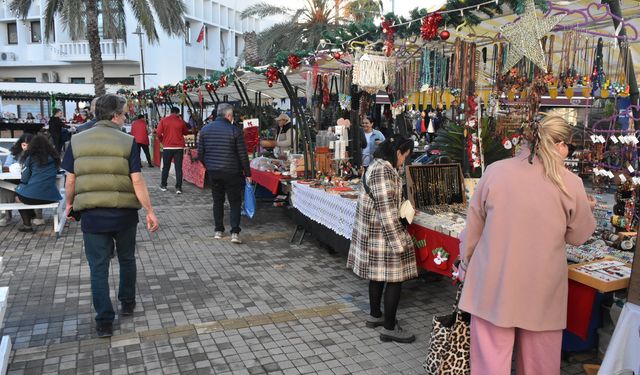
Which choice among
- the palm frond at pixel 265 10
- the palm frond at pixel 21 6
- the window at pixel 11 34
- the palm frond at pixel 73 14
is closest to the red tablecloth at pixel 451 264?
the palm frond at pixel 73 14

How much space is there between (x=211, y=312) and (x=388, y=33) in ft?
10.7

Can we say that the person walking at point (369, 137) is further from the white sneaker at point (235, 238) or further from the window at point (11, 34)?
the window at point (11, 34)

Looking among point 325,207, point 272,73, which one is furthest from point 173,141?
point 325,207

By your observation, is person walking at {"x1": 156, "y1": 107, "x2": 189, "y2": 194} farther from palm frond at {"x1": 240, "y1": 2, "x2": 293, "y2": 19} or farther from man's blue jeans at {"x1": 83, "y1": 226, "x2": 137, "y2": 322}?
palm frond at {"x1": 240, "y1": 2, "x2": 293, "y2": 19}

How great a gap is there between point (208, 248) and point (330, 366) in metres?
3.30

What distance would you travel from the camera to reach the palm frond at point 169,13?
56.0 feet

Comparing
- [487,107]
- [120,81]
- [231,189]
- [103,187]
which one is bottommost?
[231,189]

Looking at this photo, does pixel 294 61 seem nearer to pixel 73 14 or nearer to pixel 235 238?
pixel 235 238

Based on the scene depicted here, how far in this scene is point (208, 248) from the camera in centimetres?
638

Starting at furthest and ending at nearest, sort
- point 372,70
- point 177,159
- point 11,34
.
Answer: point 11,34
point 177,159
point 372,70

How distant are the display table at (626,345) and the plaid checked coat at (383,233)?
4.88 ft

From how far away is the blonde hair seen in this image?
2.35m

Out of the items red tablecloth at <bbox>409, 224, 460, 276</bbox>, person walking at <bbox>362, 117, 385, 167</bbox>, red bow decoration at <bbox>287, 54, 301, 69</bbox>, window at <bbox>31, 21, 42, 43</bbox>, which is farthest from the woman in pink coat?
window at <bbox>31, 21, 42, 43</bbox>

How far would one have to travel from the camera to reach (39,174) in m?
6.69
